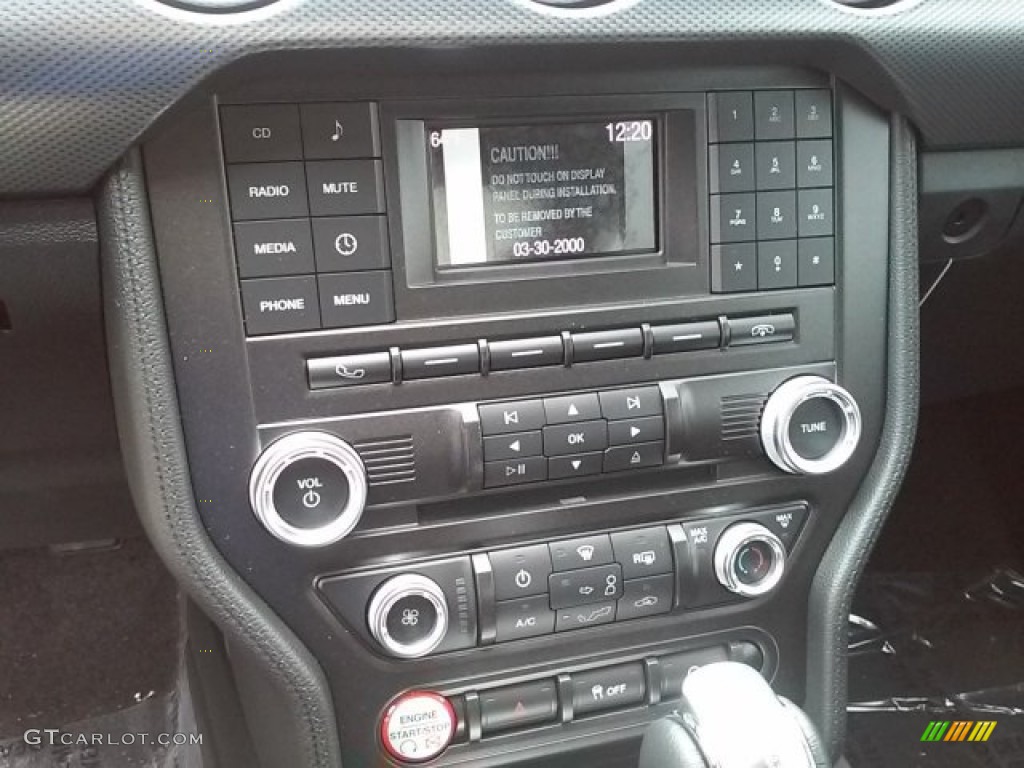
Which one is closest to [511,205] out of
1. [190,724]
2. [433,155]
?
[433,155]

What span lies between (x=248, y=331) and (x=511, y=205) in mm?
194

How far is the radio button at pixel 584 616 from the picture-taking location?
796 millimetres

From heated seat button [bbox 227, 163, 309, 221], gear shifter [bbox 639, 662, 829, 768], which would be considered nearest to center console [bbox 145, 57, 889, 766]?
heated seat button [bbox 227, 163, 309, 221]

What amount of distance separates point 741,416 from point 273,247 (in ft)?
1.20

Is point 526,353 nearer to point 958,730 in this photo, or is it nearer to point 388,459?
point 388,459

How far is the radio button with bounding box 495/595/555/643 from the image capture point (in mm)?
779

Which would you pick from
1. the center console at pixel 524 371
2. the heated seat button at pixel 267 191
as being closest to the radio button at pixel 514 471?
the center console at pixel 524 371

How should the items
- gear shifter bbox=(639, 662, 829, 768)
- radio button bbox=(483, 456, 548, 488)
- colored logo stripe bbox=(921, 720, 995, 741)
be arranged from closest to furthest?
gear shifter bbox=(639, 662, 829, 768), radio button bbox=(483, 456, 548, 488), colored logo stripe bbox=(921, 720, 995, 741)

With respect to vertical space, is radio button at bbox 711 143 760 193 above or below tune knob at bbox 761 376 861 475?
above

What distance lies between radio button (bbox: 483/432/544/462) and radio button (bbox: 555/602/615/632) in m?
0.13

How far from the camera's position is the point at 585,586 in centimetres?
79

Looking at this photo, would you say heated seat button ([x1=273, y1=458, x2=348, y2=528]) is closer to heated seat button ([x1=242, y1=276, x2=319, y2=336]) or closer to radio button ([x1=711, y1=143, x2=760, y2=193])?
heated seat button ([x1=242, y1=276, x2=319, y2=336])

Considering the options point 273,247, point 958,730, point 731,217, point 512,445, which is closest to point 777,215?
point 731,217

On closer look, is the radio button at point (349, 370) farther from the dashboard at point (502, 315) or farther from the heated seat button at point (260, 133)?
the heated seat button at point (260, 133)
